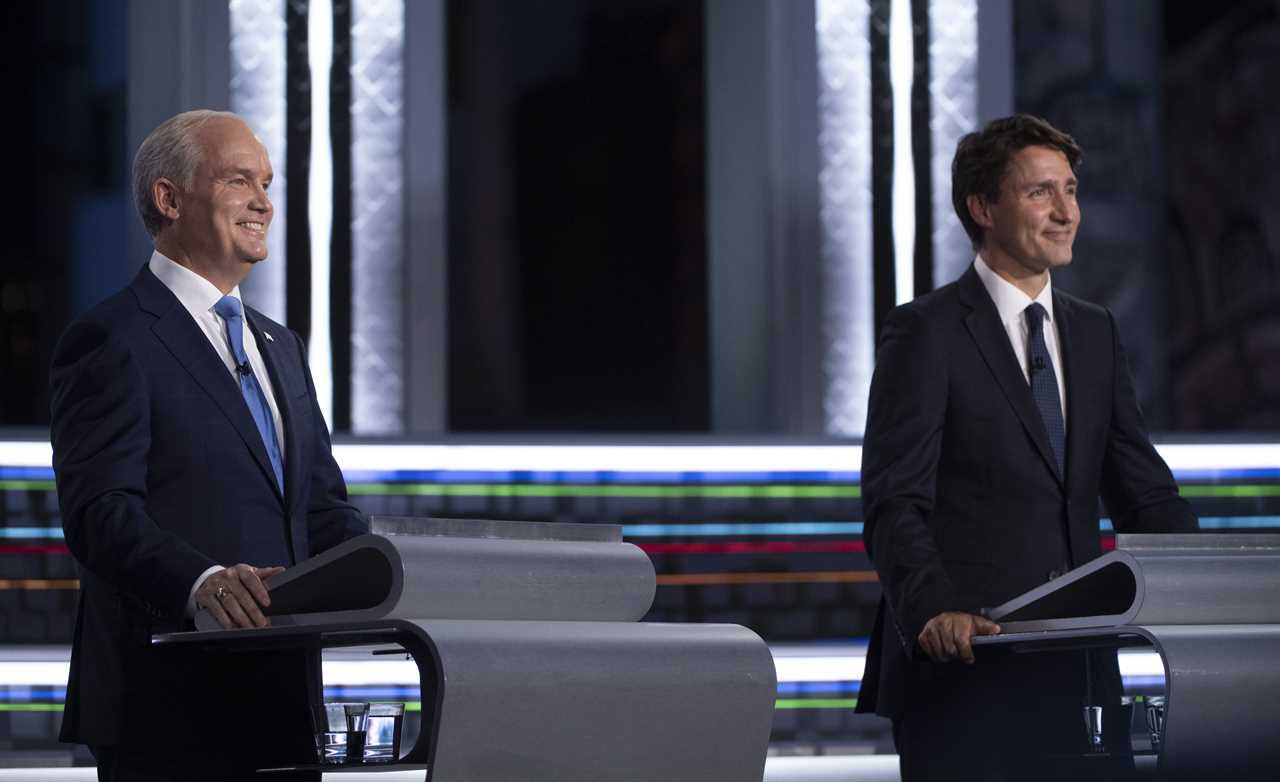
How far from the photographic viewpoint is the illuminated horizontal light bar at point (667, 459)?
4.86 meters

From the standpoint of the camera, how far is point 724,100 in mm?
6223

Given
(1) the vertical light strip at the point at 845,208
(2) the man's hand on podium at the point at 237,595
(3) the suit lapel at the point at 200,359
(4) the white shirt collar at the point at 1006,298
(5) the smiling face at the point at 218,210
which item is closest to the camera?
(2) the man's hand on podium at the point at 237,595

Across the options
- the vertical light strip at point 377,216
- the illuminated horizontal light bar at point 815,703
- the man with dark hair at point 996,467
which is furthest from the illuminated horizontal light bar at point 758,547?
the man with dark hair at point 996,467

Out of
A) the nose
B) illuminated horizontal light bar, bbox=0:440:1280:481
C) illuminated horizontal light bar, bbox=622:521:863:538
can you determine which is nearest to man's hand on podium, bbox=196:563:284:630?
the nose

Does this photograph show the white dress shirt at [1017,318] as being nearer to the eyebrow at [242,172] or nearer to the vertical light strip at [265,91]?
the eyebrow at [242,172]

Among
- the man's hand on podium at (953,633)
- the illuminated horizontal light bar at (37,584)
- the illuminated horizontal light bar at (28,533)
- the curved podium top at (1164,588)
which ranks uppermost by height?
the curved podium top at (1164,588)

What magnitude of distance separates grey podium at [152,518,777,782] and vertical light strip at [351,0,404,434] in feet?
11.0

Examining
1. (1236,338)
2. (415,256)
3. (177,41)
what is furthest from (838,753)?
(1236,338)

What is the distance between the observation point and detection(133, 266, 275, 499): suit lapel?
238 cm

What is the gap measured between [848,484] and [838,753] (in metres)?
0.69

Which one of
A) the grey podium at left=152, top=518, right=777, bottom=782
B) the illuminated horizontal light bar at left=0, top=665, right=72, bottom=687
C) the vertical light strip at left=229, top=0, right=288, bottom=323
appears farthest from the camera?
the vertical light strip at left=229, top=0, right=288, bottom=323

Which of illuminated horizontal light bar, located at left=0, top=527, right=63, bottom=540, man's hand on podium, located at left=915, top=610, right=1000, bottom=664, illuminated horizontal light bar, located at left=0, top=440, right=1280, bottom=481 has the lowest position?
man's hand on podium, located at left=915, top=610, right=1000, bottom=664

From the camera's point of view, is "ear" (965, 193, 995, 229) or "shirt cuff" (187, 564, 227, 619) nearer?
"shirt cuff" (187, 564, 227, 619)

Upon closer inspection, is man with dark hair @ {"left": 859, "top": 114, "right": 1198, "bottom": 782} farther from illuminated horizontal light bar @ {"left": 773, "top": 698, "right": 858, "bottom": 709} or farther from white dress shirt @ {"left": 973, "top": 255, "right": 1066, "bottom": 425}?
illuminated horizontal light bar @ {"left": 773, "top": 698, "right": 858, "bottom": 709}
